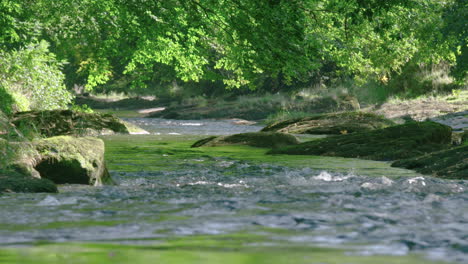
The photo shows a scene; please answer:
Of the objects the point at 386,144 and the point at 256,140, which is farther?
the point at 256,140

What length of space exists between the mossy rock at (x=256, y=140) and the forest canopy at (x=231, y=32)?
5.07ft

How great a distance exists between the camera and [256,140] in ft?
58.5

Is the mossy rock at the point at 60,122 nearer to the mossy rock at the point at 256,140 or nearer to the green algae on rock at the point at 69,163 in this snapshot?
the mossy rock at the point at 256,140

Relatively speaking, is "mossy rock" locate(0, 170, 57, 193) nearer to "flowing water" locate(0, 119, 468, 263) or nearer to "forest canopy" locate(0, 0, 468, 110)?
"flowing water" locate(0, 119, 468, 263)

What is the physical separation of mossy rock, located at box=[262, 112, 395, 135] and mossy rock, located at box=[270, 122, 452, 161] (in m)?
7.04

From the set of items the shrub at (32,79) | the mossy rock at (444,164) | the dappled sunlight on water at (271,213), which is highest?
the shrub at (32,79)

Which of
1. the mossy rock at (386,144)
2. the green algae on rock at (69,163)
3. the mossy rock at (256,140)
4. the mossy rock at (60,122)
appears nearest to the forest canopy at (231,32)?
the mossy rock at (60,122)

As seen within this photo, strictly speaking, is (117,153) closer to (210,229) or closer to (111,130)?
(111,130)

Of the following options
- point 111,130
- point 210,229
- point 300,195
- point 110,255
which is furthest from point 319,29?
point 110,255

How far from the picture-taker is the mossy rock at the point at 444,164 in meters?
9.94

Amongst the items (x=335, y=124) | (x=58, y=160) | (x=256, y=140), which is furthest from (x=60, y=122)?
(x=58, y=160)

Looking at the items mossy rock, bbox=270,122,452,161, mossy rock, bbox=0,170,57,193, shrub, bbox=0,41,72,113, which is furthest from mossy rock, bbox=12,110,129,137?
mossy rock, bbox=0,170,57,193

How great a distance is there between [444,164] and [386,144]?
4.14 m

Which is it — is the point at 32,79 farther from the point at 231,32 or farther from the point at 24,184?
the point at 24,184
